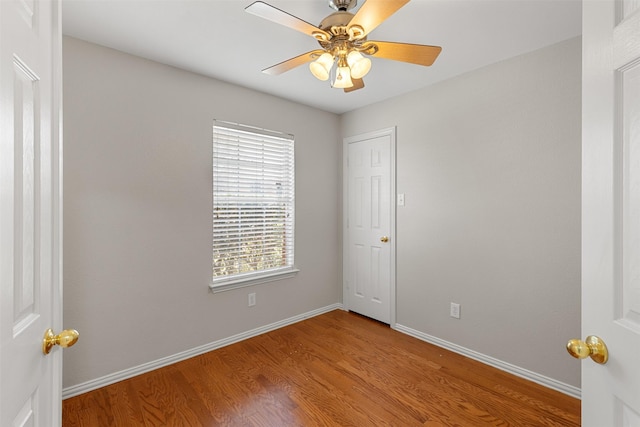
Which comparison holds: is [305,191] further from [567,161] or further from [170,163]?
[567,161]

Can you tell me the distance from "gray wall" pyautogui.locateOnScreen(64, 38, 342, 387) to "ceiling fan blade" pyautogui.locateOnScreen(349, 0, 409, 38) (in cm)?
176

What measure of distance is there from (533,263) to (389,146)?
1.70m

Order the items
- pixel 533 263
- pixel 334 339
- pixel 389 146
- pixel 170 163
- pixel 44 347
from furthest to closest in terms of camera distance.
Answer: pixel 389 146 → pixel 334 339 → pixel 170 163 → pixel 533 263 → pixel 44 347

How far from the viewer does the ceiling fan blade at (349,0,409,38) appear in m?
1.25

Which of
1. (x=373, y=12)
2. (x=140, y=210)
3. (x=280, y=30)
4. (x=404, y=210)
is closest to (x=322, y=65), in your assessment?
(x=373, y=12)

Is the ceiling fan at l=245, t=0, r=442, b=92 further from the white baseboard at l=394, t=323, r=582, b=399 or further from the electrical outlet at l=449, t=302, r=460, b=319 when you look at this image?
the white baseboard at l=394, t=323, r=582, b=399

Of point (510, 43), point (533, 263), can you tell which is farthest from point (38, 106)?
point (533, 263)

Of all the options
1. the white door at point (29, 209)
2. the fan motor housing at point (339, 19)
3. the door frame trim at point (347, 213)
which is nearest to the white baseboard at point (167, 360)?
the door frame trim at point (347, 213)

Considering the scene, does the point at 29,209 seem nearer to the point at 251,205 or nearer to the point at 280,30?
the point at 280,30

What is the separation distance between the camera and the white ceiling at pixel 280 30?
1736 mm

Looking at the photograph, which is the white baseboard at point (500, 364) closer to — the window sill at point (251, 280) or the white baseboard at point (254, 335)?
the white baseboard at point (254, 335)

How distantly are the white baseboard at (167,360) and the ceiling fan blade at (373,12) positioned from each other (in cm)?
271

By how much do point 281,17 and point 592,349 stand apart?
1603 millimetres

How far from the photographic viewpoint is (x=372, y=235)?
3.43 meters
